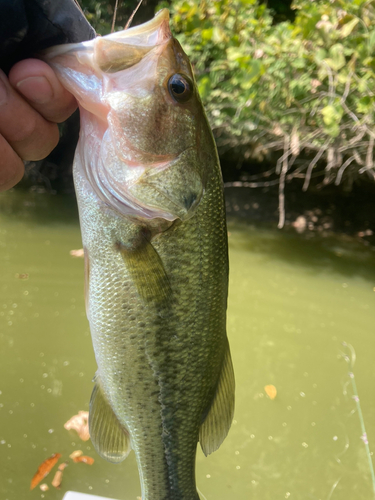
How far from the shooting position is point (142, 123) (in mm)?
957

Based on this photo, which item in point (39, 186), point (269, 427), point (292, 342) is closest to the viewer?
point (269, 427)

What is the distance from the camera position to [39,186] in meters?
6.96

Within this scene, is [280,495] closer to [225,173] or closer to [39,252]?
[39,252]

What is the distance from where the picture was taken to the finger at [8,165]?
97cm

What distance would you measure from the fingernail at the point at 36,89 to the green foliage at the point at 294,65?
326 centimetres

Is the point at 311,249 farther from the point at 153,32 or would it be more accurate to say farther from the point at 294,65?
the point at 153,32

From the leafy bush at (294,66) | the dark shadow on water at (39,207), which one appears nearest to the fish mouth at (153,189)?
the leafy bush at (294,66)

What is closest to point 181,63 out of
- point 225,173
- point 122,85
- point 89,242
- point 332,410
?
point 122,85

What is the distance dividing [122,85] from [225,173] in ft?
24.9

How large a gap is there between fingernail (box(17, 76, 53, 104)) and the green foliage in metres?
3.26

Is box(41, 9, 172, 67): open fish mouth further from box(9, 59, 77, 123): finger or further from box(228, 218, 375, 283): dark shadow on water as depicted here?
box(228, 218, 375, 283): dark shadow on water

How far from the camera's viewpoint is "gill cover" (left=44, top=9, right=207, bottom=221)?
36.0 inches

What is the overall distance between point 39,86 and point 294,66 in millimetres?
3683

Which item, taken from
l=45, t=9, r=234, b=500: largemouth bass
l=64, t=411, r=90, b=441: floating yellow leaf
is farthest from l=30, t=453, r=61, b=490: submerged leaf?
l=45, t=9, r=234, b=500: largemouth bass
